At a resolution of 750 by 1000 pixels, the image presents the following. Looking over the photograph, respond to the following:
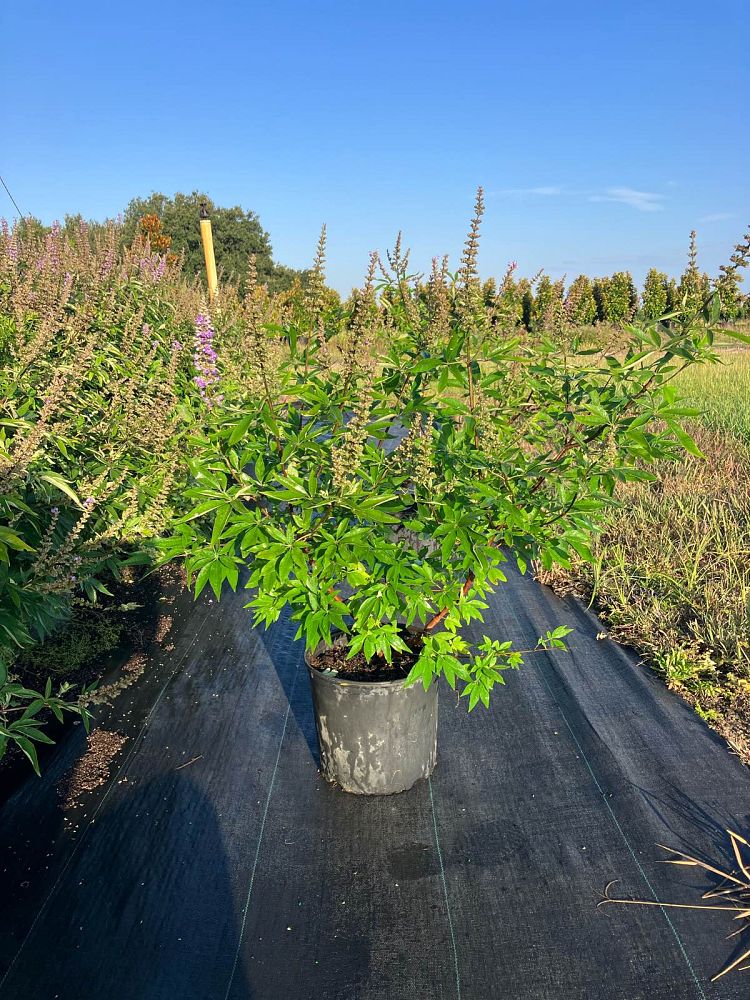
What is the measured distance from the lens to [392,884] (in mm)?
2312

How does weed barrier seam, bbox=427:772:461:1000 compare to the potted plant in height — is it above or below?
below

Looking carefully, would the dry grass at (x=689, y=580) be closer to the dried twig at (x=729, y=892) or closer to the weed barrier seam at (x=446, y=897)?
the dried twig at (x=729, y=892)

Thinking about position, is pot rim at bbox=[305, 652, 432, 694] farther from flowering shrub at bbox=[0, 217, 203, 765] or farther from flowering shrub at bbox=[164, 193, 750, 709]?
flowering shrub at bbox=[0, 217, 203, 765]

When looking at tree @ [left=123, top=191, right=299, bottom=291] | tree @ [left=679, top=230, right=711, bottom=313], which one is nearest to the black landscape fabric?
tree @ [left=679, top=230, right=711, bottom=313]

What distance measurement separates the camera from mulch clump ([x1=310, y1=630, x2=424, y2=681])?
2.72 meters

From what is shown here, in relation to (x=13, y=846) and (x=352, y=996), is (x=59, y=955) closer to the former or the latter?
(x=13, y=846)

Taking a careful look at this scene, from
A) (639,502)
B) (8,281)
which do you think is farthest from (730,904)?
(8,281)

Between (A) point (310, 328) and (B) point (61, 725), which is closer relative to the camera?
(A) point (310, 328)

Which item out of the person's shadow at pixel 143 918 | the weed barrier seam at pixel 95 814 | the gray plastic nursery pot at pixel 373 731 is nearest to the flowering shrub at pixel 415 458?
the gray plastic nursery pot at pixel 373 731

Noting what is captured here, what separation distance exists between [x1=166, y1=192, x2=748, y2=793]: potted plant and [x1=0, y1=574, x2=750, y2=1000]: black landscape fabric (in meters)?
0.67

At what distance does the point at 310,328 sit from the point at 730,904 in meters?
2.43

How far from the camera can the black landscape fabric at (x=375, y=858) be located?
6.60 feet

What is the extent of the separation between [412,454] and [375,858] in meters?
1.55

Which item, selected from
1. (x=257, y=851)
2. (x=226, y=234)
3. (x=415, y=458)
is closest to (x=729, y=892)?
(x=257, y=851)
